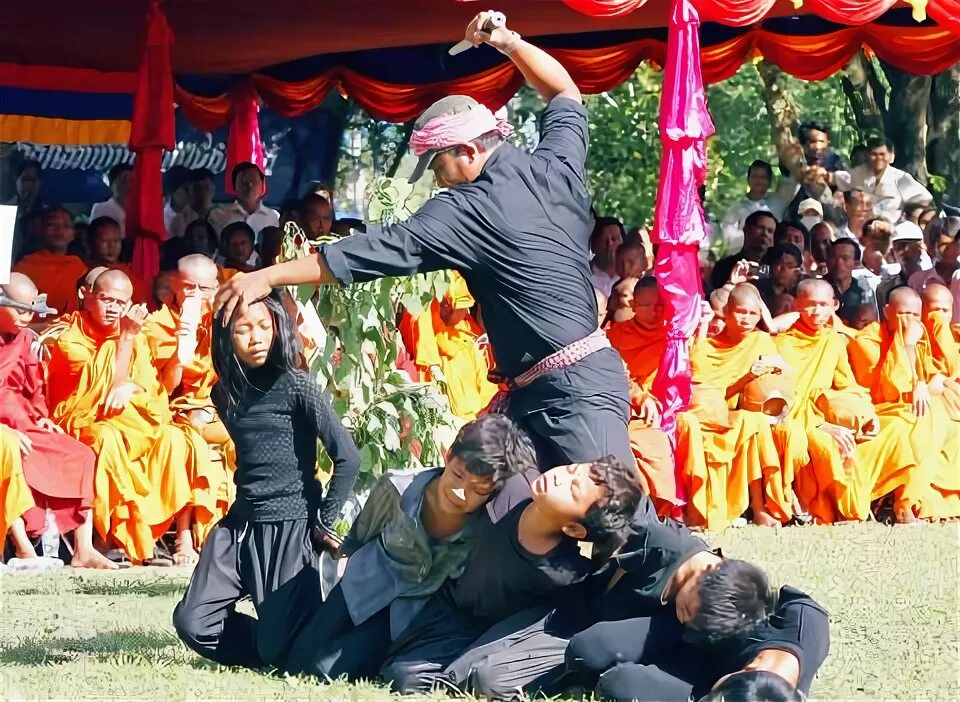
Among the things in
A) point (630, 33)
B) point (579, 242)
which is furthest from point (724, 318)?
point (579, 242)

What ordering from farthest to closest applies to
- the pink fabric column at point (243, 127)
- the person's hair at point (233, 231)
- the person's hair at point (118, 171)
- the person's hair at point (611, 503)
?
the pink fabric column at point (243, 127), the person's hair at point (118, 171), the person's hair at point (233, 231), the person's hair at point (611, 503)

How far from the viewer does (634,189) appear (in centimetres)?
2145

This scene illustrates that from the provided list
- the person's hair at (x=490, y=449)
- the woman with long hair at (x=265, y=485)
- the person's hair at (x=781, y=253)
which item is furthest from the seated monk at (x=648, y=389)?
the person's hair at (x=490, y=449)

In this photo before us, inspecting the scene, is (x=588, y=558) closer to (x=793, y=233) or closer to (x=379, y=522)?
(x=379, y=522)

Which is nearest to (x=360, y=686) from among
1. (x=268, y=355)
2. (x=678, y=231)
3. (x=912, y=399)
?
(x=268, y=355)

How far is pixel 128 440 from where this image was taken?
7.64 meters

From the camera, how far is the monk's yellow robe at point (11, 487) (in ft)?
23.2

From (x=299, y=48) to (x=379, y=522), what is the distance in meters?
7.62

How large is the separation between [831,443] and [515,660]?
4891 mm

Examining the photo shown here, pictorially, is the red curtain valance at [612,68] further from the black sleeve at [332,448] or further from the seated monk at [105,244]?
the black sleeve at [332,448]

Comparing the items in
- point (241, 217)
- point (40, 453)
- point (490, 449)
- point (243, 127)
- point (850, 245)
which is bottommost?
point (40, 453)

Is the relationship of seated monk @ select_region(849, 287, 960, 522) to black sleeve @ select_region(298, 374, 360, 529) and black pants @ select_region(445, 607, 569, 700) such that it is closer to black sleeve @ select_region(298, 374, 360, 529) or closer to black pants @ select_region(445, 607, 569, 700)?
black sleeve @ select_region(298, 374, 360, 529)

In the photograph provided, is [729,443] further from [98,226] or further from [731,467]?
[98,226]

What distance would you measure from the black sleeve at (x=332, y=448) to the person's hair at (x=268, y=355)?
8 centimetres
